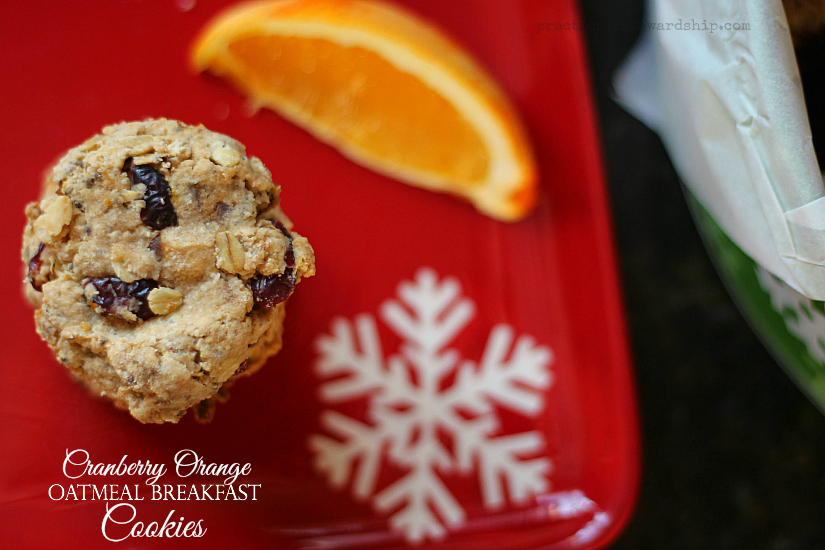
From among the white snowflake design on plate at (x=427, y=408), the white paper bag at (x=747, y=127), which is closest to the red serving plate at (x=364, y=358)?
the white snowflake design on plate at (x=427, y=408)

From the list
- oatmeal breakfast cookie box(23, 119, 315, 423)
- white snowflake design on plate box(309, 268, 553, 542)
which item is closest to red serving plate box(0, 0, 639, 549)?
white snowflake design on plate box(309, 268, 553, 542)

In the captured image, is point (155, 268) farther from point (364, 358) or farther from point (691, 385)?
point (691, 385)

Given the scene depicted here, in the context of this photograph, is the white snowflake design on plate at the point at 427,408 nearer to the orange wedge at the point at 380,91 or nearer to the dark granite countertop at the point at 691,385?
the orange wedge at the point at 380,91

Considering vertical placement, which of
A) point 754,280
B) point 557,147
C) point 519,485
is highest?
point 557,147

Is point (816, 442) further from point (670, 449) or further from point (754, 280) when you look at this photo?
point (754, 280)

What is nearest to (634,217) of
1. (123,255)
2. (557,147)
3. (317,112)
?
(557,147)

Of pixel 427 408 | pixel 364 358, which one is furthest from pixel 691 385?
pixel 364 358
